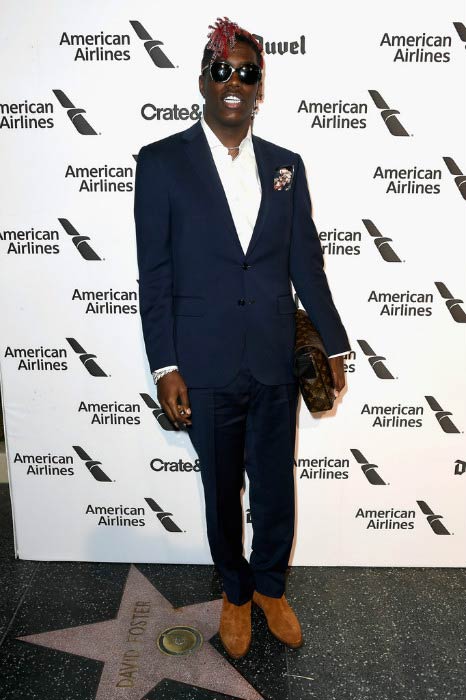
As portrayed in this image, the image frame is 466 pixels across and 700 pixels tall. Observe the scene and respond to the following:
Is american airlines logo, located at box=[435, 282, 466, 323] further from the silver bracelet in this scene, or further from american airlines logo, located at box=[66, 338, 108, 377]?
american airlines logo, located at box=[66, 338, 108, 377]

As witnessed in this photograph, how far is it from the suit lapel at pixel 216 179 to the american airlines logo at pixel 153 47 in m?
0.40

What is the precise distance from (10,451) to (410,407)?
1797 millimetres

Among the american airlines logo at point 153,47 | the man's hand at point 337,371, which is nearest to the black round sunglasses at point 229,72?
the american airlines logo at point 153,47

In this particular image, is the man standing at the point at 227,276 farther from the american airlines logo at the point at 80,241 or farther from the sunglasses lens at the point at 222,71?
the american airlines logo at the point at 80,241

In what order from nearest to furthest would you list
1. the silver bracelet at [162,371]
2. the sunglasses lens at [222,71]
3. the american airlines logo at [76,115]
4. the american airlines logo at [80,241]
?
1. the sunglasses lens at [222,71]
2. the silver bracelet at [162,371]
3. the american airlines logo at [76,115]
4. the american airlines logo at [80,241]

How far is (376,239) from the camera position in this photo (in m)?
2.52

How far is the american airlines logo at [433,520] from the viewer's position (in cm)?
283

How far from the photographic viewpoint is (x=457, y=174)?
2.45m

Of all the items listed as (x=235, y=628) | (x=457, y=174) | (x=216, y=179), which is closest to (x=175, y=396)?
(x=216, y=179)

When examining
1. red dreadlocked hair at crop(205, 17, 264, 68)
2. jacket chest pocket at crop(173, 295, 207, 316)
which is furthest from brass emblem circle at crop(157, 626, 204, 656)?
red dreadlocked hair at crop(205, 17, 264, 68)

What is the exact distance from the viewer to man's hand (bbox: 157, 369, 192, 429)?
6.85 feet

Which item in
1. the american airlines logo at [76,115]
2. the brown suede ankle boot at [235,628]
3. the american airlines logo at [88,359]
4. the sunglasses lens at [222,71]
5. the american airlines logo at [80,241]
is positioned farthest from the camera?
the american airlines logo at [88,359]

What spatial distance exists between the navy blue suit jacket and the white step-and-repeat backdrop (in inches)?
15.6

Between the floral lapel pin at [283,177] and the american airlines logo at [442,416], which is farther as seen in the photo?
the american airlines logo at [442,416]
